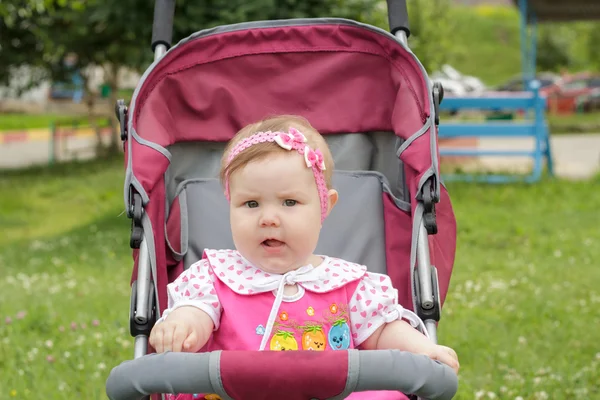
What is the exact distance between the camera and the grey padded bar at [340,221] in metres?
3.45

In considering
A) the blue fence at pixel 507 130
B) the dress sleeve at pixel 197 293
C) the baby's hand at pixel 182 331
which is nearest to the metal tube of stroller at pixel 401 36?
the dress sleeve at pixel 197 293

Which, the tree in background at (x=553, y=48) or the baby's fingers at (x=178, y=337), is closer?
the baby's fingers at (x=178, y=337)

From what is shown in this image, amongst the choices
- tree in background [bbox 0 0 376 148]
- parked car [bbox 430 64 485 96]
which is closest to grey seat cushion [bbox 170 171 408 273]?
tree in background [bbox 0 0 376 148]

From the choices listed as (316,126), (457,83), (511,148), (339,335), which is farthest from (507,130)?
(457,83)

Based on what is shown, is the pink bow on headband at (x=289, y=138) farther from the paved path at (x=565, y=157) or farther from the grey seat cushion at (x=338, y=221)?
the paved path at (x=565, y=157)

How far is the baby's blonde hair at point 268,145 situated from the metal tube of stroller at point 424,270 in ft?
1.23

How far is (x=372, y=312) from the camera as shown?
9.37 ft

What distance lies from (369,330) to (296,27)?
1466 millimetres

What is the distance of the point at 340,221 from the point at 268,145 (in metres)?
0.88

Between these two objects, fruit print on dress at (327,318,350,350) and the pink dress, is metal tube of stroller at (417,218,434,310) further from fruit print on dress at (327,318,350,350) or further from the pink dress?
fruit print on dress at (327,318,350,350)

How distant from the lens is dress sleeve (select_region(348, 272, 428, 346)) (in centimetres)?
284

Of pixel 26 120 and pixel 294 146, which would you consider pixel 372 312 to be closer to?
pixel 294 146

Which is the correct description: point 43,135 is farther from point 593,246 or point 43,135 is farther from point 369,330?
point 369,330

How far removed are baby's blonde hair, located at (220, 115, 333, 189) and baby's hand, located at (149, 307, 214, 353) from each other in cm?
48
